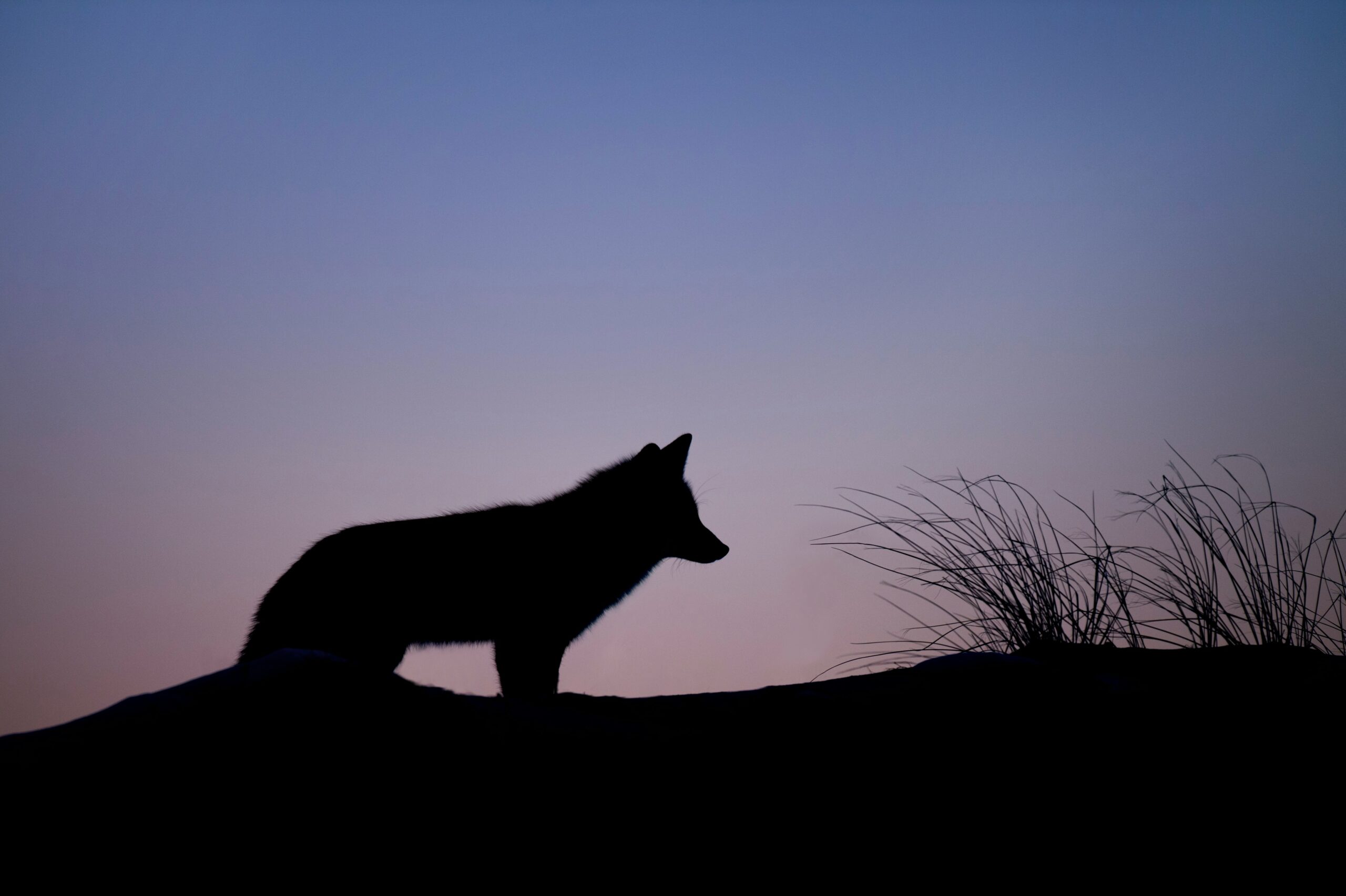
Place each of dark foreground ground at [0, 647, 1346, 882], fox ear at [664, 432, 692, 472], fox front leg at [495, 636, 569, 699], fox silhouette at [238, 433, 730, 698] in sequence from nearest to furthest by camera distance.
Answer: dark foreground ground at [0, 647, 1346, 882] → fox silhouette at [238, 433, 730, 698] → fox front leg at [495, 636, 569, 699] → fox ear at [664, 432, 692, 472]

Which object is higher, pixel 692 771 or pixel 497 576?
pixel 497 576

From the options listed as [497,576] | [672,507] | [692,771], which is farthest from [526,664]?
[692,771]

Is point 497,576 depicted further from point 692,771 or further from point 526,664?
point 692,771

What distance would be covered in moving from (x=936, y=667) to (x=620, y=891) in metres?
0.78

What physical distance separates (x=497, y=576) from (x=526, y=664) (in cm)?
33

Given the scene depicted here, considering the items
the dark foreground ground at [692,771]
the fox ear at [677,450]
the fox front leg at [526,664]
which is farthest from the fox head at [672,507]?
the dark foreground ground at [692,771]

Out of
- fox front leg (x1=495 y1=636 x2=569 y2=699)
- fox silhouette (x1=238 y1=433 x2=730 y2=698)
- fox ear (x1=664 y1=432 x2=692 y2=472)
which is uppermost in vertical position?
fox ear (x1=664 y1=432 x2=692 y2=472)

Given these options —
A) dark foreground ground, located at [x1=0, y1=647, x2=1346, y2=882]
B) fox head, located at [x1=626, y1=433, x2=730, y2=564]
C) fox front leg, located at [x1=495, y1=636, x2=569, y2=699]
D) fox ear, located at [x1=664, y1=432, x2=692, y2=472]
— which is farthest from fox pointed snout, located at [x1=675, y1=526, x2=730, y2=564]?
dark foreground ground, located at [x1=0, y1=647, x2=1346, y2=882]

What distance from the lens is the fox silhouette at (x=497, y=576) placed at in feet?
9.01

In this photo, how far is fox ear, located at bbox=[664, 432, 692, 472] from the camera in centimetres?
347

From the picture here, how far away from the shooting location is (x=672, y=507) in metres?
3.59

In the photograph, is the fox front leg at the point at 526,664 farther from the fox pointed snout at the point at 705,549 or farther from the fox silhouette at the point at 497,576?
the fox pointed snout at the point at 705,549

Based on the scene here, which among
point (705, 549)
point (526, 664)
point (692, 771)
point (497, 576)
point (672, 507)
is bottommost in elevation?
point (692, 771)

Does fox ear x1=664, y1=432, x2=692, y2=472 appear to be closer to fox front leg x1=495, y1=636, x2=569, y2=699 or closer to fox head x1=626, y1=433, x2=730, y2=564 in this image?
fox head x1=626, y1=433, x2=730, y2=564
